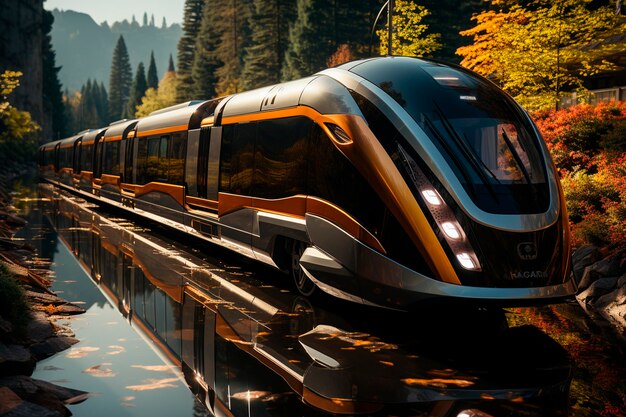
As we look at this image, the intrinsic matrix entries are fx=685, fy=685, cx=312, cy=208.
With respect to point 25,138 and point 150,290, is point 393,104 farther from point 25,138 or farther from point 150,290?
point 25,138

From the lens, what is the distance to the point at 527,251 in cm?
714

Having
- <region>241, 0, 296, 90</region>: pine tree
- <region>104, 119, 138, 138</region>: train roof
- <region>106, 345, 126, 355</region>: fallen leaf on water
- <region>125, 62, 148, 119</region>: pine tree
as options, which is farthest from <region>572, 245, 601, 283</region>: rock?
<region>125, 62, 148, 119</region>: pine tree

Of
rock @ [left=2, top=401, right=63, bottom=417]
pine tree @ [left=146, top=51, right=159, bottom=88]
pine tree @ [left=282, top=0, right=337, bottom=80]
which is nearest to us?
rock @ [left=2, top=401, right=63, bottom=417]

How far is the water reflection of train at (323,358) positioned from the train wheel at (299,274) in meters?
0.15

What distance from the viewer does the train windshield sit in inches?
290

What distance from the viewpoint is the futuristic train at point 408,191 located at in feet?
23.2

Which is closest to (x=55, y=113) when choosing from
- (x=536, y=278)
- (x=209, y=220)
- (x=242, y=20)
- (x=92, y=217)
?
(x=242, y=20)

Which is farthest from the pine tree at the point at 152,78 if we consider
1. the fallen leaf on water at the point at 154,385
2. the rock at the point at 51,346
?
the fallen leaf on water at the point at 154,385

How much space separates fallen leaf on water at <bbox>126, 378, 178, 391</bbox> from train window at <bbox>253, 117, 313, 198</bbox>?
12.5 feet

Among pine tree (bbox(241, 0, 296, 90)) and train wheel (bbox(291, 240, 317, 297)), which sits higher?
pine tree (bbox(241, 0, 296, 90))

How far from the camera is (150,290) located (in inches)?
400

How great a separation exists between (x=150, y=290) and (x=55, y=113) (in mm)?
120545

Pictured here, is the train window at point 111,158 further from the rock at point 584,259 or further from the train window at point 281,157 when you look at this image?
the rock at point 584,259

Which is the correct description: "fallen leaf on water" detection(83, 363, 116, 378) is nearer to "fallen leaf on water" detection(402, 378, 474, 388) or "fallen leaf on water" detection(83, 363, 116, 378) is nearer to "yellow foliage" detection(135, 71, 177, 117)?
"fallen leaf on water" detection(402, 378, 474, 388)
